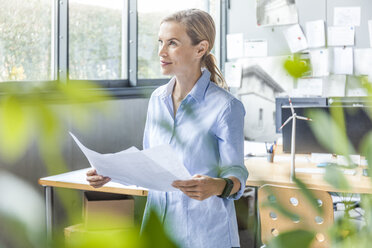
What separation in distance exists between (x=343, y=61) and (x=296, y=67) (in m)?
4.53

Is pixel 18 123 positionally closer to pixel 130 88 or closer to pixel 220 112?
pixel 220 112

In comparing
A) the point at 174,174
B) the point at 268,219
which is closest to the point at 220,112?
the point at 174,174

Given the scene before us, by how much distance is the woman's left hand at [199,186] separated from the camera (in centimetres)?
122

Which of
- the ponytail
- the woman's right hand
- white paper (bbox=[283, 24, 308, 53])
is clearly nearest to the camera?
the woman's right hand

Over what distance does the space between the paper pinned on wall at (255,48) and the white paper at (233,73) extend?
161mm

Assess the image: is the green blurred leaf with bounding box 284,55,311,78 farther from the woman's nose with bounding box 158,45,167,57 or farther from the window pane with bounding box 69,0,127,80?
the window pane with bounding box 69,0,127,80

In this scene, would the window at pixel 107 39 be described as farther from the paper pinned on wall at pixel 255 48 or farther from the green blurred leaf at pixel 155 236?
the green blurred leaf at pixel 155 236

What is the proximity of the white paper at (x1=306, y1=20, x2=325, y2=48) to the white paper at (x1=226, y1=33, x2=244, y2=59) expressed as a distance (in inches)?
28.5

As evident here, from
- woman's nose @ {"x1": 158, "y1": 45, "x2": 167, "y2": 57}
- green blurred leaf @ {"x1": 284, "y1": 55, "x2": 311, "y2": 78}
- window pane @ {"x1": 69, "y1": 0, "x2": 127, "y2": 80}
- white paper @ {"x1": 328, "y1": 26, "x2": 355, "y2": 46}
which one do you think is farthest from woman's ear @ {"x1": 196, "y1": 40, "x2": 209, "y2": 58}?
white paper @ {"x1": 328, "y1": 26, "x2": 355, "y2": 46}

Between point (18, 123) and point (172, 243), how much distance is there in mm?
95

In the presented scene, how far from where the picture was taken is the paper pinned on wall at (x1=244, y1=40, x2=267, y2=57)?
195 inches

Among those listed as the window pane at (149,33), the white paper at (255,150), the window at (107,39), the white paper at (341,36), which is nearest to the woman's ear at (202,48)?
the window at (107,39)

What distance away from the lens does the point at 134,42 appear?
12.5 feet

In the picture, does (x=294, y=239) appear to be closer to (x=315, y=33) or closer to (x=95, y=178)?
(x=95, y=178)
